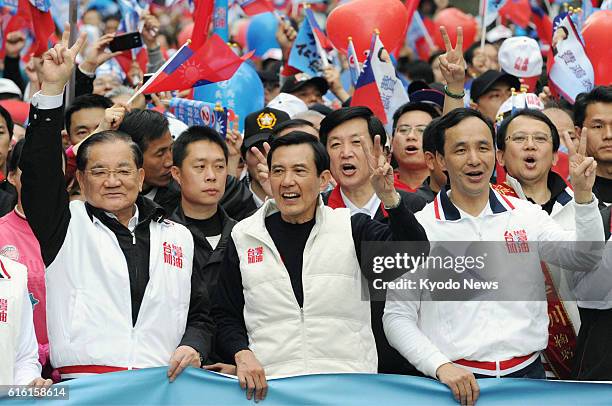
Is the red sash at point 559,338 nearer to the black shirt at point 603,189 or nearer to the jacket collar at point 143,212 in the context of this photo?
the black shirt at point 603,189

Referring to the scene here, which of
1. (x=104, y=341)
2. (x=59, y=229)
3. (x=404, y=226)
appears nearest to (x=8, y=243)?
(x=59, y=229)

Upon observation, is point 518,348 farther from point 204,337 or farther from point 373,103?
point 373,103

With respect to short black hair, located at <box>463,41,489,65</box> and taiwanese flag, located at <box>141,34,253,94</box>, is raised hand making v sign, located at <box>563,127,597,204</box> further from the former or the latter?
short black hair, located at <box>463,41,489,65</box>

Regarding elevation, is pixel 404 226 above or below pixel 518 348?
above

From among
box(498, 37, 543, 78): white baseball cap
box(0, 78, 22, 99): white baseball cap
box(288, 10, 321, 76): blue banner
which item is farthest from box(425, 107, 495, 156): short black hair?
box(0, 78, 22, 99): white baseball cap

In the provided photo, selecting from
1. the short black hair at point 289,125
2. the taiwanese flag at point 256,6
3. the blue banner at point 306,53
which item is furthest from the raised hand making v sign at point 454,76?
the taiwanese flag at point 256,6

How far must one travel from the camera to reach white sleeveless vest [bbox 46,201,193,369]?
4852mm

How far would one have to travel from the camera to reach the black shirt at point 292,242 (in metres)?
5.00

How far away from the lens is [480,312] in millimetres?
4887

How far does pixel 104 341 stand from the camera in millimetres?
4852

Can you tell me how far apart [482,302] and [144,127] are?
2.61 m

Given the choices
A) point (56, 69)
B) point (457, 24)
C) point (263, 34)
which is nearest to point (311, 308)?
point (56, 69)

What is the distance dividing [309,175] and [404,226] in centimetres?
67

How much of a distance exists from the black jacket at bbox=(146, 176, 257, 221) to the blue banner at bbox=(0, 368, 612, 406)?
192 centimetres
